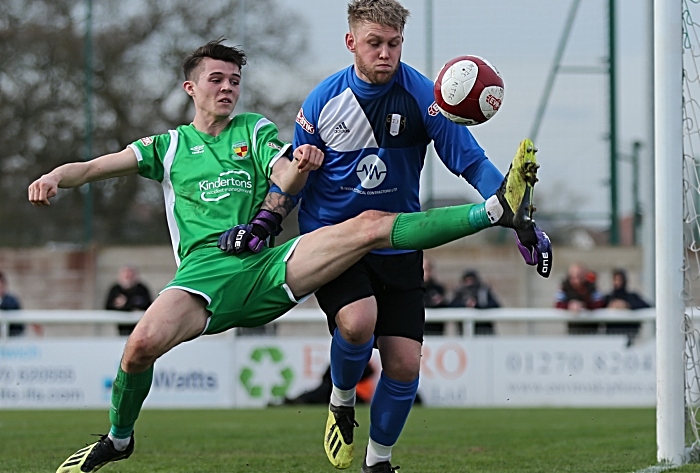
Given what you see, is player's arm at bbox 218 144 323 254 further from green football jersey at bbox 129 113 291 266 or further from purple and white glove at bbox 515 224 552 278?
purple and white glove at bbox 515 224 552 278

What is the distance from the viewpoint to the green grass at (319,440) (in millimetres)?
7121

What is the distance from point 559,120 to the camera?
1728cm

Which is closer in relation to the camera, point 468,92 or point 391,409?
point 468,92

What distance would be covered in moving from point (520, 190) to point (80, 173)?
2.38 metres

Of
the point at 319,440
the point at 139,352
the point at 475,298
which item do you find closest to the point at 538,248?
the point at 139,352

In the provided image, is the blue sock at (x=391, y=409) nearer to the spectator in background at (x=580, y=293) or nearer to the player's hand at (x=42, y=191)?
the player's hand at (x=42, y=191)

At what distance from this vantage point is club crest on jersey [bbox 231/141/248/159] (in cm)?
621

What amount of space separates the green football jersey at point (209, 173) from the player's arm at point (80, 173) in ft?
0.26

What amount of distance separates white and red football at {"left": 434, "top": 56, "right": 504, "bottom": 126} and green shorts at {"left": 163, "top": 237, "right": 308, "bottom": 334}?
116 centimetres

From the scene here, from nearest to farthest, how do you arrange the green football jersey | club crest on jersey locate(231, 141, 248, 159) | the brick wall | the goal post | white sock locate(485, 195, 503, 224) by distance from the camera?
white sock locate(485, 195, 503, 224), the green football jersey, club crest on jersey locate(231, 141, 248, 159), the goal post, the brick wall

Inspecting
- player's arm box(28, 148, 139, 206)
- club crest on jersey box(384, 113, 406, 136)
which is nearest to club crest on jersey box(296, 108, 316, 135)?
club crest on jersey box(384, 113, 406, 136)

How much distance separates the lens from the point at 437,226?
564cm

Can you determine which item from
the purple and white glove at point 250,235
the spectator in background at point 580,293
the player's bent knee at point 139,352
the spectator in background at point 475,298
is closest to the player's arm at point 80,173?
the purple and white glove at point 250,235

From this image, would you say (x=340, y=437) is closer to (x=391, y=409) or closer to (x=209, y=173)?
(x=391, y=409)
